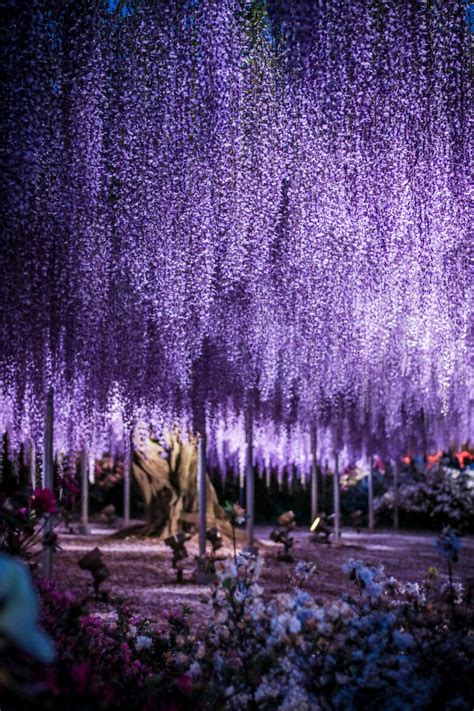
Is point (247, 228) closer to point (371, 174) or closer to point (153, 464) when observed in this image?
point (371, 174)

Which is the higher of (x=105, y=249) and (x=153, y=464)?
(x=105, y=249)

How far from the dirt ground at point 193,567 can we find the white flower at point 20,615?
3.73m

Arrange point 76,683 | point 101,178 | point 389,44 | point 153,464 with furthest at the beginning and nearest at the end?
point 153,464
point 101,178
point 389,44
point 76,683

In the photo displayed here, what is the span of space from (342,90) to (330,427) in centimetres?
968

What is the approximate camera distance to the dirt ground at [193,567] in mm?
7125

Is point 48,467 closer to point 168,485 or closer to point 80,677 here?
point 80,677

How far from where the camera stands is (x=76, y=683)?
0.97m

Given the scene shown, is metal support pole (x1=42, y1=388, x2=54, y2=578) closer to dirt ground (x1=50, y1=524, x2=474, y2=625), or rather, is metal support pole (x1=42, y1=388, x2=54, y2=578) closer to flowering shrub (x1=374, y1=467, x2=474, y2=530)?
dirt ground (x1=50, y1=524, x2=474, y2=625)

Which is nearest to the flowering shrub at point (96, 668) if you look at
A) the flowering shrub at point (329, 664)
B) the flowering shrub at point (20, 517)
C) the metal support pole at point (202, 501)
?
the flowering shrub at point (329, 664)

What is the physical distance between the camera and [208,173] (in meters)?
5.80

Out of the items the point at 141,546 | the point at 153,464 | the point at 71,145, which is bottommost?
the point at 141,546

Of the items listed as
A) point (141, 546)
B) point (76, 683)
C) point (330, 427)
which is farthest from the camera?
point (330, 427)

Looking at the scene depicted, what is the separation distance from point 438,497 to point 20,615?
710 inches

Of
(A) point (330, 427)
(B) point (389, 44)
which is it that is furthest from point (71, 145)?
(A) point (330, 427)
